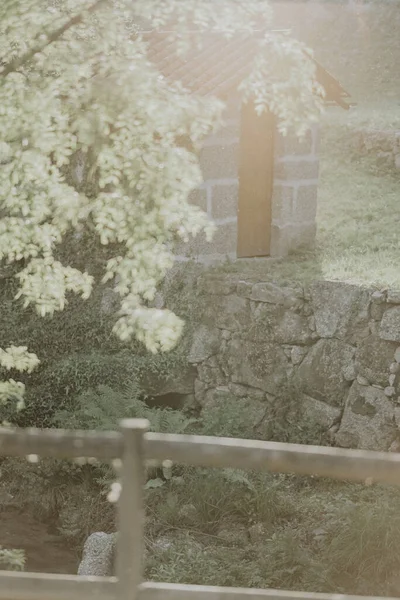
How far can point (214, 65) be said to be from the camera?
11.1 m

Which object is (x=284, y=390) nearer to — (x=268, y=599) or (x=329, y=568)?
(x=329, y=568)

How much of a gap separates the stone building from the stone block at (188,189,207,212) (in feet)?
0.05

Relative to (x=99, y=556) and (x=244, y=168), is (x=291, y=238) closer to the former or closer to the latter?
(x=244, y=168)

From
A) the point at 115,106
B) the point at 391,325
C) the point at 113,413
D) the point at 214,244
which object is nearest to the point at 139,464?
the point at 115,106

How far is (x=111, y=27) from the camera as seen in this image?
5766mm

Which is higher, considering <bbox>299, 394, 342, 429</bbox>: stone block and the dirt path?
<bbox>299, 394, 342, 429</bbox>: stone block

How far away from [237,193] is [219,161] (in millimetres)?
546

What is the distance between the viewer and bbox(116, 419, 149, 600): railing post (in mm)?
3125

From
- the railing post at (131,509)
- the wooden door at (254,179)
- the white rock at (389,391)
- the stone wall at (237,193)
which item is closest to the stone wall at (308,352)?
the white rock at (389,391)

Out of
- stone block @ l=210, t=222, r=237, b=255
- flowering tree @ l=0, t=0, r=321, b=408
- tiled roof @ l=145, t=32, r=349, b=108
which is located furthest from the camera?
stone block @ l=210, t=222, r=237, b=255

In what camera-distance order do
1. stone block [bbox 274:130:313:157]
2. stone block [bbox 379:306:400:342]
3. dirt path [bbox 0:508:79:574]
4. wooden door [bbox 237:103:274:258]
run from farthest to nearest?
wooden door [bbox 237:103:274:258], stone block [bbox 274:130:313:157], stone block [bbox 379:306:400:342], dirt path [bbox 0:508:79:574]

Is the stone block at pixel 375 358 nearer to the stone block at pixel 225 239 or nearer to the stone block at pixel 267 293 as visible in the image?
the stone block at pixel 267 293

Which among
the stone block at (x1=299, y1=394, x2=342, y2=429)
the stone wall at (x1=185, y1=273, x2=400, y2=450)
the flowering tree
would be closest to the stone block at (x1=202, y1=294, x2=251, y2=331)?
the stone wall at (x1=185, y1=273, x2=400, y2=450)

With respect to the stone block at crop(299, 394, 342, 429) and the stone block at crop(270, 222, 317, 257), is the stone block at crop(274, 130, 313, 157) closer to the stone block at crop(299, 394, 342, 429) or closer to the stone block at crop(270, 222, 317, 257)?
the stone block at crop(270, 222, 317, 257)
